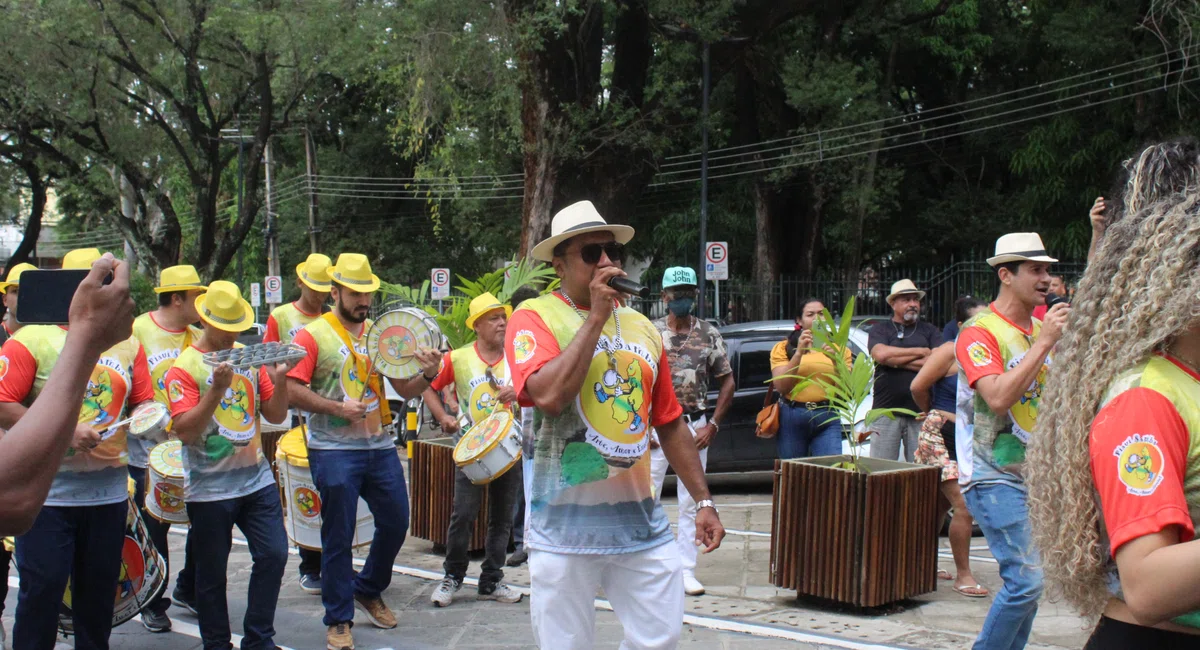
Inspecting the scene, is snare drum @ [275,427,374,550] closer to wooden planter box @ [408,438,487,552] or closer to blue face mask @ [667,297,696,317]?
wooden planter box @ [408,438,487,552]

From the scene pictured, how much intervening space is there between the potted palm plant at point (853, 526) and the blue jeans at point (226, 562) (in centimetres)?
294

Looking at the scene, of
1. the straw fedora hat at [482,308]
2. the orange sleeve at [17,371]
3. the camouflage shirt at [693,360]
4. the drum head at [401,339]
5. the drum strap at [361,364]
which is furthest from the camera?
the straw fedora hat at [482,308]

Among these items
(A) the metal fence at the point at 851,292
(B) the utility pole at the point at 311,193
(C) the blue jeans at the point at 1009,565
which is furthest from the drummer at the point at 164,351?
(B) the utility pole at the point at 311,193

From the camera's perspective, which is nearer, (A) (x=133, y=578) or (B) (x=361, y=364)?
(A) (x=133, y=578)

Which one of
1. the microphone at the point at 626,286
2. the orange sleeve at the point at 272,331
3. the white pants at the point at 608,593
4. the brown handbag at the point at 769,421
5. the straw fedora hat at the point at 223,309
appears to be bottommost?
the white pants at the point at 608,593

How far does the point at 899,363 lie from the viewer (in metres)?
8.62

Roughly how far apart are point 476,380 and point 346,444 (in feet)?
4.74

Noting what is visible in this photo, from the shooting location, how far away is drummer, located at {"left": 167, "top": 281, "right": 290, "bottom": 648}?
5730 millimetres

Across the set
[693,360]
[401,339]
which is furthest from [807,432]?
[401,339]

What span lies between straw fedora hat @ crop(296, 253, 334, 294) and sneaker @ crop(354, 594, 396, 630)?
2.17 m

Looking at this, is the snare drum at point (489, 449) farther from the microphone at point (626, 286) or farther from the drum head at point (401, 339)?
the microphone at point (626, 286)

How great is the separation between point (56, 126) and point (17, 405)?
2368cm

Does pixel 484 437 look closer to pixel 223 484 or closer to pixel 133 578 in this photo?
pixel 223 484

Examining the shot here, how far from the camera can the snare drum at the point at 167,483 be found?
6.72 metres
